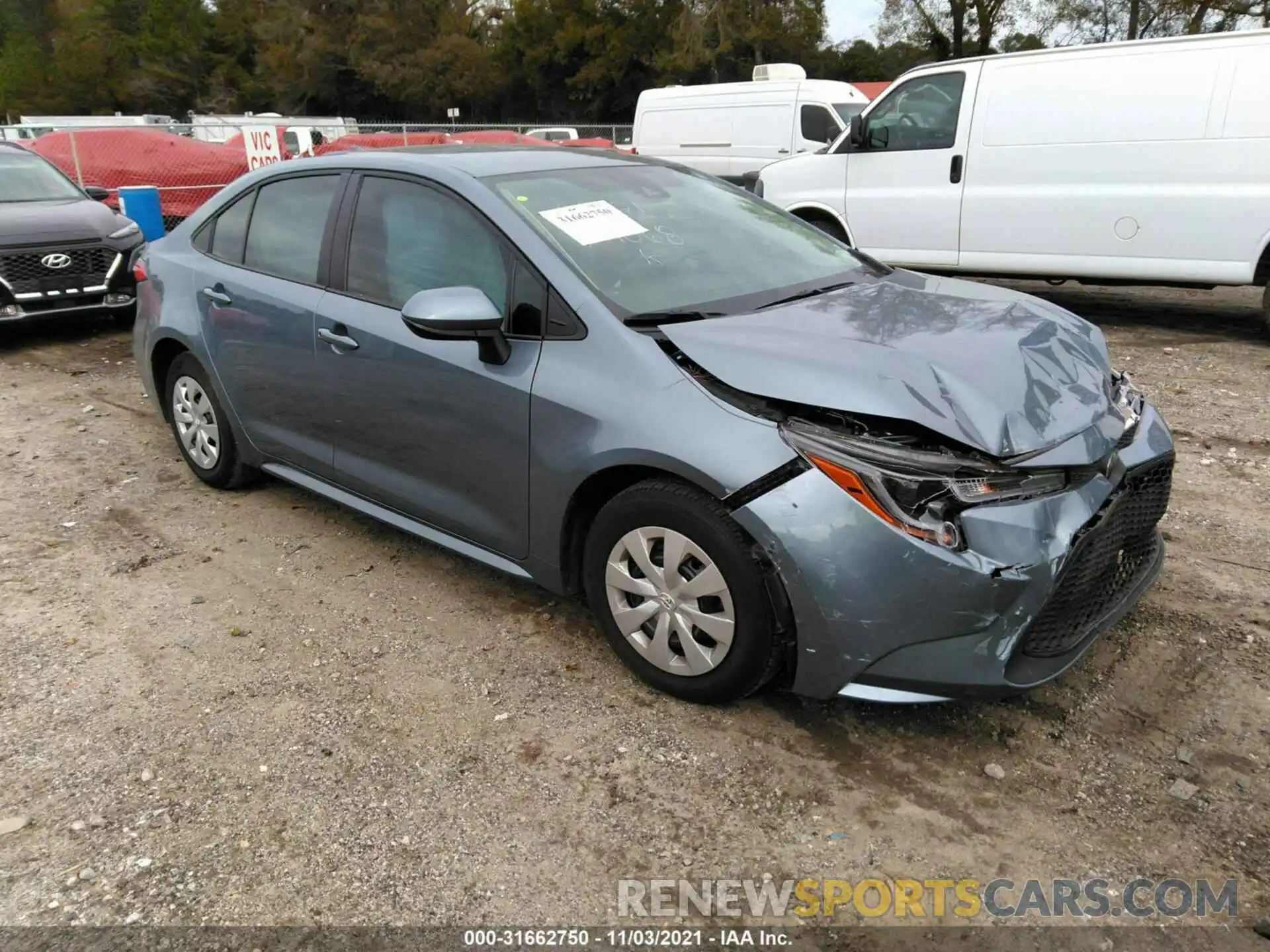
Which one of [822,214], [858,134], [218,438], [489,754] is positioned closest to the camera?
[489,754]

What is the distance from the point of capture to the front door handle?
11.8ft

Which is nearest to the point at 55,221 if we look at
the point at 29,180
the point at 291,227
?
the point at 29,180

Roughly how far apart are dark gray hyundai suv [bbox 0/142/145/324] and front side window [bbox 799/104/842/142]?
8399 mm

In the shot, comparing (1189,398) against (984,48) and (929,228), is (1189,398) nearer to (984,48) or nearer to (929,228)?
(929,228)

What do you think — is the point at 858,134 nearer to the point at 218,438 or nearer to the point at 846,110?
the point at 846,110

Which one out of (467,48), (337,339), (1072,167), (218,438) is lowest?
(218,438)

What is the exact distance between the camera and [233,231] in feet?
14.4

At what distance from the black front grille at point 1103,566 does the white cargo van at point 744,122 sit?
10.2 metres

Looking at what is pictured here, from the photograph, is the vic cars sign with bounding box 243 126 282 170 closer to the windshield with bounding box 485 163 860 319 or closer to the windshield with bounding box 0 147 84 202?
the windshield with bounding box 0 147 84 202

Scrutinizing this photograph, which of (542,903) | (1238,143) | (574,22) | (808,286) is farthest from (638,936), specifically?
(574,22)

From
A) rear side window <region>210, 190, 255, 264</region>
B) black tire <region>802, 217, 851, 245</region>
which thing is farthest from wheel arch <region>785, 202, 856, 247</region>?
rear side window <region>210, 190, 255, 264</region>

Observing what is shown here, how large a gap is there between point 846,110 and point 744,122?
166 centimetres

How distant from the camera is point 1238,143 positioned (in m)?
6.66

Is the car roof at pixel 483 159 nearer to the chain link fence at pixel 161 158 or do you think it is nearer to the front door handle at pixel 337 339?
the front door handle at pixel 337 339
